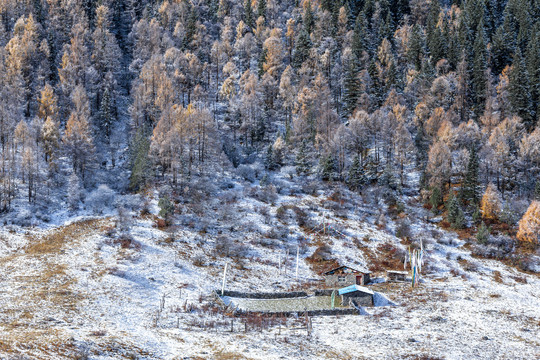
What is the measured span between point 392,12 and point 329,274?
4141 inches

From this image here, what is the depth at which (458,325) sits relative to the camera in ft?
113

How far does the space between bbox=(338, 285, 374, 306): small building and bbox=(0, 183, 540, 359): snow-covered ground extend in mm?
1257

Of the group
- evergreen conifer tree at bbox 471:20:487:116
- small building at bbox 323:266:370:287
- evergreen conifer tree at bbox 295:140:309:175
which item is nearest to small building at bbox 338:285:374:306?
small building at bbox 323:266:370:287

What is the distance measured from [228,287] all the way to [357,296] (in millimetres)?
12159

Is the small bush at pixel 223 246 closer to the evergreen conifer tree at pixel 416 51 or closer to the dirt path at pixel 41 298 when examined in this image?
the dirt path at pixel 41 298

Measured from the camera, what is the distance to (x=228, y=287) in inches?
1662

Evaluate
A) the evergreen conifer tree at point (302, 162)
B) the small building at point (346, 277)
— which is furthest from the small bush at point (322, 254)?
the evergreen conifer tree at point (302, 162)

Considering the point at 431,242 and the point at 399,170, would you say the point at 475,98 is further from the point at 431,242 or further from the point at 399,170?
the point at 431,242

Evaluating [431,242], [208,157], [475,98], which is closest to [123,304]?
[431,242]

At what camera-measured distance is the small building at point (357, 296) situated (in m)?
40.1

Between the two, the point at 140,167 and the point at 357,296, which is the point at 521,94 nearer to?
the point at 357,296

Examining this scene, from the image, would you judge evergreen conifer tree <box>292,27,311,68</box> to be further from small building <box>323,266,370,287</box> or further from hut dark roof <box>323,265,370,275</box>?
small building <box>323,266,370,287</box>

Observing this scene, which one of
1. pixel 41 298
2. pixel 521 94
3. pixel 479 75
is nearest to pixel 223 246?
pixel 41 298

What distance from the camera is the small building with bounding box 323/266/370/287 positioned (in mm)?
45812
